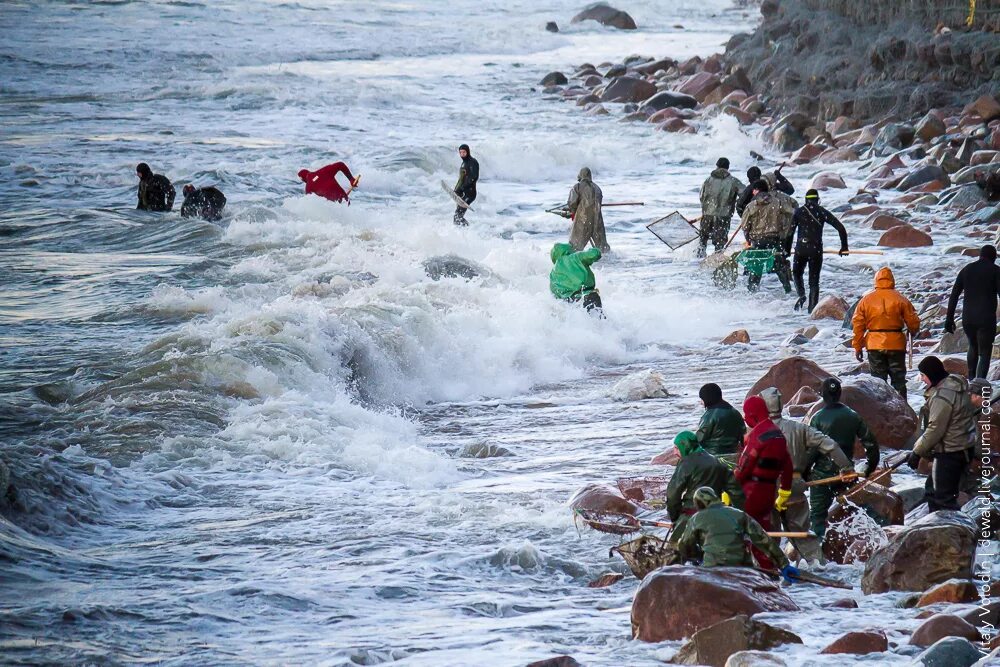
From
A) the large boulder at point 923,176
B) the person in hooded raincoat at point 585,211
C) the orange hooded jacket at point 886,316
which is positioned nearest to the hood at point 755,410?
the orange hooded jacket at point 886,316

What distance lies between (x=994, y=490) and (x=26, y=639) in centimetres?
638

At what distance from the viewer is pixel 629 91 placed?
128 ft

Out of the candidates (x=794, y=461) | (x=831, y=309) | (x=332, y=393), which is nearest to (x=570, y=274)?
(x=831, y=309)

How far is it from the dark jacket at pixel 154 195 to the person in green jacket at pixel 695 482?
16.0 m

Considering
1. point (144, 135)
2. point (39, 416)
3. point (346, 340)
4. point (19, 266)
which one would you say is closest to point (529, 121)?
point (144, 135)

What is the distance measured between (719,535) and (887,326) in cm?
410

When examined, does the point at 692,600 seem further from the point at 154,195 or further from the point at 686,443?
the point at 154,195

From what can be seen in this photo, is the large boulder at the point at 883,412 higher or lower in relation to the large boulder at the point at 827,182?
lower

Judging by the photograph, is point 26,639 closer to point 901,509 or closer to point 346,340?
point 901,509

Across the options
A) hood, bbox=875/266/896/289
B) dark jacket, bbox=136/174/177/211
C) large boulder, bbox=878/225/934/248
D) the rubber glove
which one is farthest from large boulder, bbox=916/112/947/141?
the rubber glove

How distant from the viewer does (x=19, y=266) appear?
18.8 metres

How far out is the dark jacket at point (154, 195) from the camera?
22.0 m

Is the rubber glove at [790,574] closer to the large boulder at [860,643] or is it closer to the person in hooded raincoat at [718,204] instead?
the large boulder at [860,643]

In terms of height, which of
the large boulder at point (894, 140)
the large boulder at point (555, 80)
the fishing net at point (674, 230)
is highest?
the large boulder at point (555, 80)
